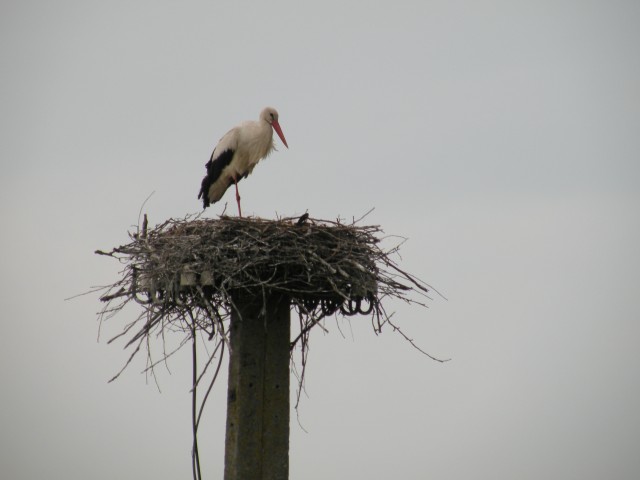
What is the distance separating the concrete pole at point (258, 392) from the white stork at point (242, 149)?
13.4 feet

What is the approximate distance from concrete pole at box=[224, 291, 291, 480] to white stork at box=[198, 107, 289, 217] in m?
4.08

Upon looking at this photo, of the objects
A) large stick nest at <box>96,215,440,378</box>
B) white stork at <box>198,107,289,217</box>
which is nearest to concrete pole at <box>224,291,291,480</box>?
large stick nest at <box>96,215,440,378</box>

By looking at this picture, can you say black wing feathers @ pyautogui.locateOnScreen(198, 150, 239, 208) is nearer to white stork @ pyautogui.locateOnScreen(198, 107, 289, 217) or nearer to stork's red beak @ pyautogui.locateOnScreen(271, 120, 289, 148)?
white stork @ pyautogui.locateOnScreen(198, 107, 289, 217)

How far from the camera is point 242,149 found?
879 centimetres

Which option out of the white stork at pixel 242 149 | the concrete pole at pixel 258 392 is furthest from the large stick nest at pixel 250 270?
the white stork at pixel 242 149

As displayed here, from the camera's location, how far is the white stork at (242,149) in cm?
876

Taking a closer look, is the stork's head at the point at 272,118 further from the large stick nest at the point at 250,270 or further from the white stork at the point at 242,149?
Answer: the large stick nest at the point at 250,270

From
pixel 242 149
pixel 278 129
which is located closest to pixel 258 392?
pixel 242 149

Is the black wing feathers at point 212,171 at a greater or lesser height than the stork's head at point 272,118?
lesser

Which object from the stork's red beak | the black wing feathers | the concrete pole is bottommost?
the concrete pole

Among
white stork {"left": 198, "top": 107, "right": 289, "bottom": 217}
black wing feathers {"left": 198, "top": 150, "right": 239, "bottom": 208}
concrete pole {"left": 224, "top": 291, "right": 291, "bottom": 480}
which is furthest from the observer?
black wing feathers {"left": 198, "top": 150, "right": 239, "bottom": 208}

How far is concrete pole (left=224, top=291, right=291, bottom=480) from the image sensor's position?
14.9 feet

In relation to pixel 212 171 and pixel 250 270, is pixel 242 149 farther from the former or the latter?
pixel 250 270

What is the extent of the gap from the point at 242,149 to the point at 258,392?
4532 millimetres
